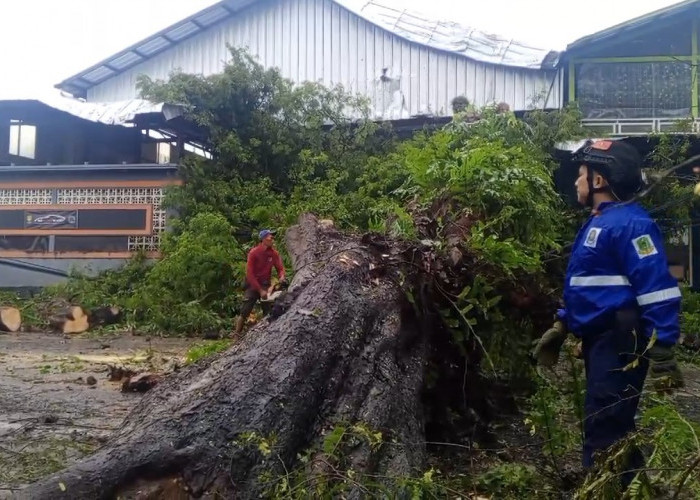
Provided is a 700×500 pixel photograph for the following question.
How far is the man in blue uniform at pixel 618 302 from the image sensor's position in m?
3.00

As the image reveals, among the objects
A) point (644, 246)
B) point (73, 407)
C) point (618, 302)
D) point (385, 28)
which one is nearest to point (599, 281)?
point (618, 302)

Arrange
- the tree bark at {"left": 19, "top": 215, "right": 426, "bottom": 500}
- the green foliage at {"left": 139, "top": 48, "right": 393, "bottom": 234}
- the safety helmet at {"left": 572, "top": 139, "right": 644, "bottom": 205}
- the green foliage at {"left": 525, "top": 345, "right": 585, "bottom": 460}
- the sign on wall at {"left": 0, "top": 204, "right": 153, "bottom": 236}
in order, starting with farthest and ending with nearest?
the sign on wall at {"left": 0, "top": 204, "right": 153, "bottom": 236} < the green foliage at {"left": 139, "top": 48, "right": 393, "bottom": 234} < the green foliage at {"left": 525, "top": 345, "right": 585, "bottom": 460} < the safety helmet at {"left": 572, "top": 139, "right": 644, "bottom": 205} < the tree bark at {"left": 19, "top": 215, "right": 426, "bottom": 500}

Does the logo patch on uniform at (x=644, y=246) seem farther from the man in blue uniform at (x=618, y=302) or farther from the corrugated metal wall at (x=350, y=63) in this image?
the corrugated metal wall at (x=350, y=63)

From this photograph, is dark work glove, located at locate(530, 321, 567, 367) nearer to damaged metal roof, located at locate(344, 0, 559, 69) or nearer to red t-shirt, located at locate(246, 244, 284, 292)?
red t-shirt, located at locate(246, 244, 284, 292)

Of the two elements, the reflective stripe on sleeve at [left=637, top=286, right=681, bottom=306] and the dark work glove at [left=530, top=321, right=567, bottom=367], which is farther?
the dark work glove at [left=530, top=321, right=567, bottom=367]

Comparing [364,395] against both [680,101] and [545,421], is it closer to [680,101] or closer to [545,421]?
[545,421]

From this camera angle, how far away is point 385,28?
19.0 meters

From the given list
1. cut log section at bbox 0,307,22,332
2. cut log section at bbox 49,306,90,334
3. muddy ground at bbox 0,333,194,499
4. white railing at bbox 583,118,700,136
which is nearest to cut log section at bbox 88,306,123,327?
cut log section at bbox 49,306,90,334

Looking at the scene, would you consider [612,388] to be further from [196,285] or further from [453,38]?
[453,38]

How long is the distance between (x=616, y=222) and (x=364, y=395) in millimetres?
1396

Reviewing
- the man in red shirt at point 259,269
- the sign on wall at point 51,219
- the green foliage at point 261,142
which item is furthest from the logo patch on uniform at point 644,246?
the sign on wall at point 51,219

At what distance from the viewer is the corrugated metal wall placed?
1802cm

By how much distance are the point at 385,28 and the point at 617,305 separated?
55.2 ft

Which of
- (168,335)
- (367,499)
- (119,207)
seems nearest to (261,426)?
(367,499)
